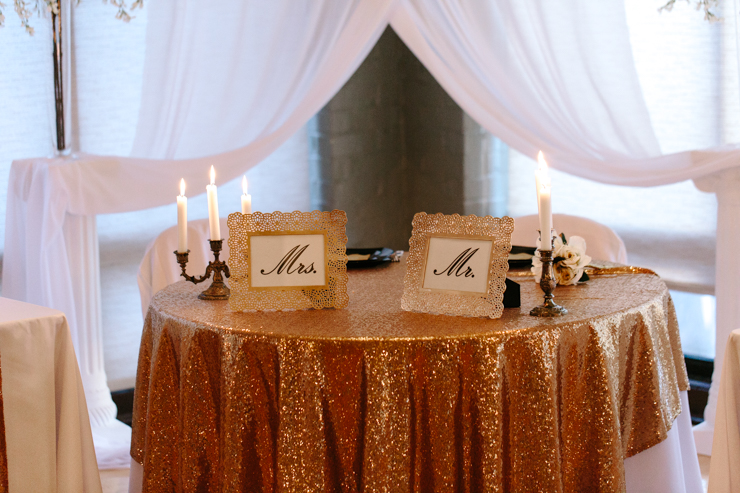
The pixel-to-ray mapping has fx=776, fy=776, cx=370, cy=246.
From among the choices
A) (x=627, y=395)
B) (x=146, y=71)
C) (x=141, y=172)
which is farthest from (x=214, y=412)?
(x=146, y=71)

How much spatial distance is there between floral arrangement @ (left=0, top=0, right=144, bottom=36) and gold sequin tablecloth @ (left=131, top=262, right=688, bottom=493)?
72.0 inches

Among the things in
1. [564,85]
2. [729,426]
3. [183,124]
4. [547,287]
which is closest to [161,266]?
[183,124]

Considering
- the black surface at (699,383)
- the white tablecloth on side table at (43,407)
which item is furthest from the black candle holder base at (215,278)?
the black surface at (699,383)

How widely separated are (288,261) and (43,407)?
29.0 inches

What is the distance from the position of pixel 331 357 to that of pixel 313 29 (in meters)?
2.00

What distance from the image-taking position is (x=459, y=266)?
1.62 meters

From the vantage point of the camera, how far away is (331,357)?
1.45 metres

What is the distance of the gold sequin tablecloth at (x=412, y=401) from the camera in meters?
1.44

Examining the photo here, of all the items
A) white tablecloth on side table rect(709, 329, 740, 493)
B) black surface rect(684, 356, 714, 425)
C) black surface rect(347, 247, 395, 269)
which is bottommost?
black surface rect(684, 356, 714, 425)

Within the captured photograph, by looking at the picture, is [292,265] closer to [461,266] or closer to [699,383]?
[461,266]

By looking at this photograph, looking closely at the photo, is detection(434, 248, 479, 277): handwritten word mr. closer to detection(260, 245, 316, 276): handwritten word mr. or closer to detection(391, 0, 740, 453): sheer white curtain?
detection(260, 245, 316, 276): handwritten word mr.

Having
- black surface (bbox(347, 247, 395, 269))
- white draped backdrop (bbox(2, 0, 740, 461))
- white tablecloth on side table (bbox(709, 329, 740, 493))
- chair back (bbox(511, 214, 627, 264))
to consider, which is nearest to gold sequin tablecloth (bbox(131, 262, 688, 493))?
white tablecloth on side table (bbox(709, 329, 740, 493))

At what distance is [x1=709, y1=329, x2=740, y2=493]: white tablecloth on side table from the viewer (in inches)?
61.7

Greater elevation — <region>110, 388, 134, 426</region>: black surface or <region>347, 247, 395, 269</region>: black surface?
<region>347, 247, 395, 269</region>: black surface
